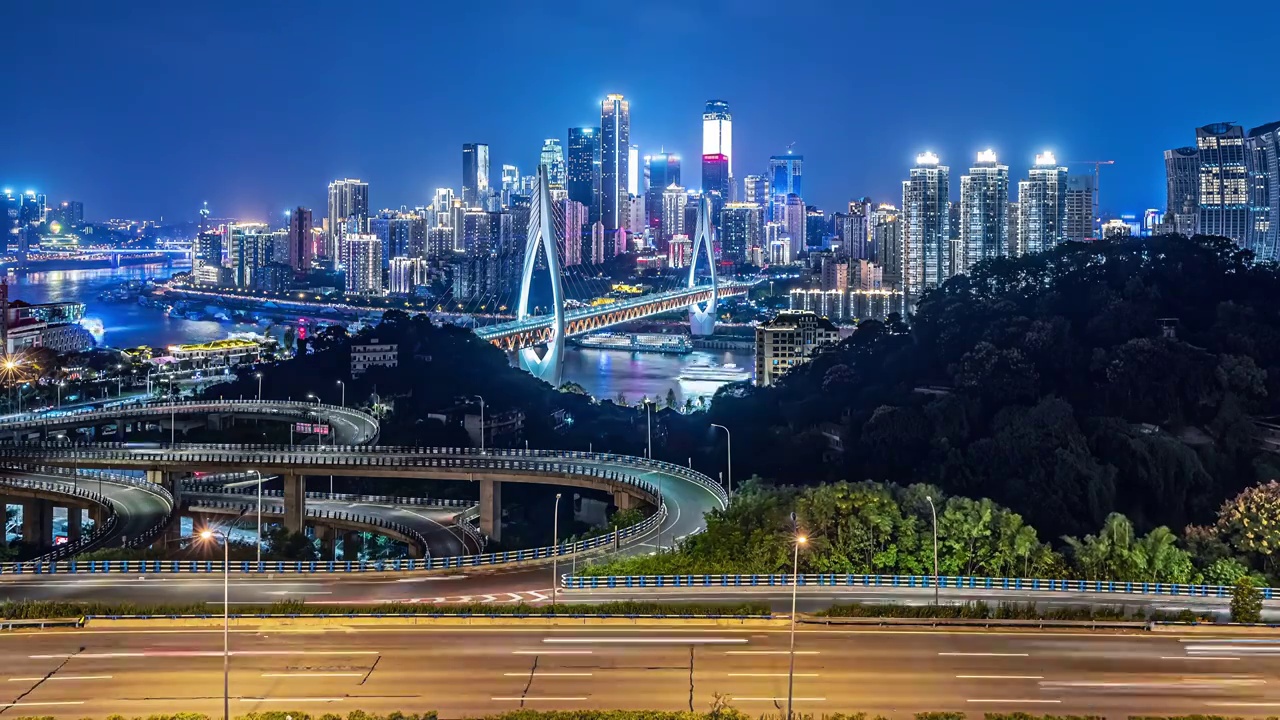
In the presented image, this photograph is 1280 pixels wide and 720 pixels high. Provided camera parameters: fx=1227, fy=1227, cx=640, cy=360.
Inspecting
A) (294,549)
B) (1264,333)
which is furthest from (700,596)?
(1264,333)

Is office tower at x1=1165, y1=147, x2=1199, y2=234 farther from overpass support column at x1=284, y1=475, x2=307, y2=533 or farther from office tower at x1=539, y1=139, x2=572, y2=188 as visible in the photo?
office tower at x1=539, y1=139, x2=572, y2=188

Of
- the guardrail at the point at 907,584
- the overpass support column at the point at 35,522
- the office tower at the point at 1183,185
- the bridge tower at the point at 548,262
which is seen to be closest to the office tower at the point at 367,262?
the bridge tower at the point at 548,262

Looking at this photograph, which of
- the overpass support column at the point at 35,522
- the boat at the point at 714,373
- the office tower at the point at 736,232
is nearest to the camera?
the overpass support column at the point at 35,522

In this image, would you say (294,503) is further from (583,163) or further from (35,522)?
(583,163)

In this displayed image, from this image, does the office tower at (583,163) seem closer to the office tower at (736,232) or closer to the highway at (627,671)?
the office tower at (736,232)

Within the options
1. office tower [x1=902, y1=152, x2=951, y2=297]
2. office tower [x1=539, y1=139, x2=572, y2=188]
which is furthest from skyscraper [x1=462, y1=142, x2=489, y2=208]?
office tower [x1=902, y1=152, x2=951, y2=297]

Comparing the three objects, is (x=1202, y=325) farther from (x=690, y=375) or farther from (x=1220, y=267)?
(x=690, y=375)

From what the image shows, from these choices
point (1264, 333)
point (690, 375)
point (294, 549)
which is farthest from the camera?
point (690, 375)
